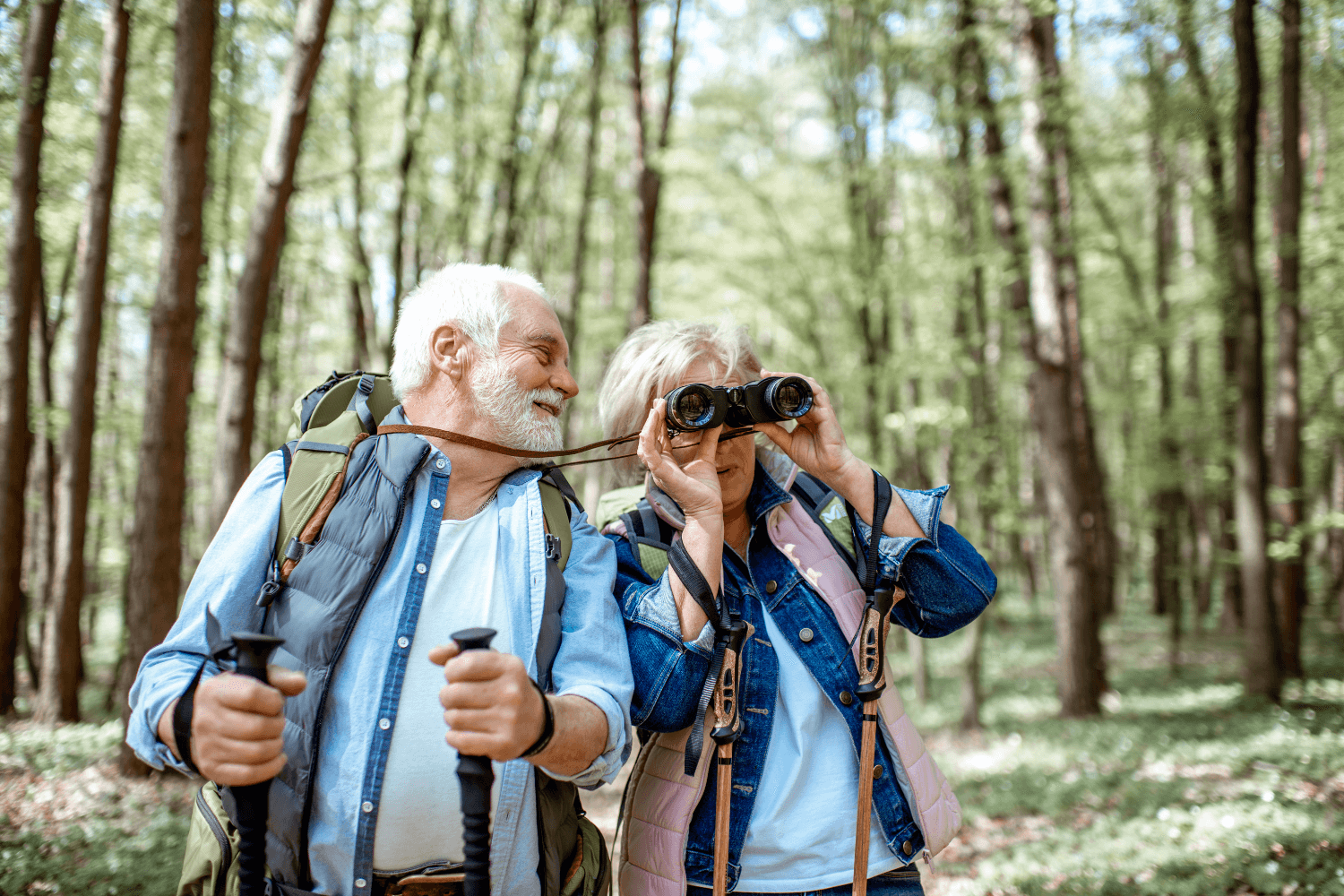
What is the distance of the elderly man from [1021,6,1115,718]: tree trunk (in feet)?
24.8

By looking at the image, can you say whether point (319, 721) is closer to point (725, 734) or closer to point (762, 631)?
point (725, 734)

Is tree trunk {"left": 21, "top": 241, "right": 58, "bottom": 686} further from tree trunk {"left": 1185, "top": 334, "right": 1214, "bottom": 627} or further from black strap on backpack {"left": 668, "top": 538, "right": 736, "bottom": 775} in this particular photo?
tree trunk {"left": 1185, "top": 334, "right": 1214, "bottom": 627}

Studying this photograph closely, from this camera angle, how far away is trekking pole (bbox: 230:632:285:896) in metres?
1.23

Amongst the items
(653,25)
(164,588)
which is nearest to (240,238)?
(653,25)

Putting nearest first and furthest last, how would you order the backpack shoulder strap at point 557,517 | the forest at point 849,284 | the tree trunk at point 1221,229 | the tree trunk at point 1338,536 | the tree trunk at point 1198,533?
the backpack shoulder strap at point 557,517
the forest at point 849,284
the tree trunk at point 1221,229
the tree trunk at point 1338,536
the tree trunk at point 1198,533

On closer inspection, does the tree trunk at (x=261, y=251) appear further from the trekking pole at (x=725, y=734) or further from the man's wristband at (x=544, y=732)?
the man's wristband at (x=544, y=732)

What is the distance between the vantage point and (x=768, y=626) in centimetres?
191

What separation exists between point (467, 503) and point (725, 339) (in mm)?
792

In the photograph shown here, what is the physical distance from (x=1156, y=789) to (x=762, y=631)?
225 inches

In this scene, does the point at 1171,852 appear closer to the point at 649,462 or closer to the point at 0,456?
the point at 649,462

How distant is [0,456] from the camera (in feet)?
22.1

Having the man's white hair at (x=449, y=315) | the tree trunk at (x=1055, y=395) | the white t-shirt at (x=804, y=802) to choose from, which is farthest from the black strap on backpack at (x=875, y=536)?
the tree trunk at (x=1055, y=395)

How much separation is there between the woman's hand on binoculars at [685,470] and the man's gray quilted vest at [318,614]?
548 mm

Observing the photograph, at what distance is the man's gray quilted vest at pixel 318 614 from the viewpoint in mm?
1538
